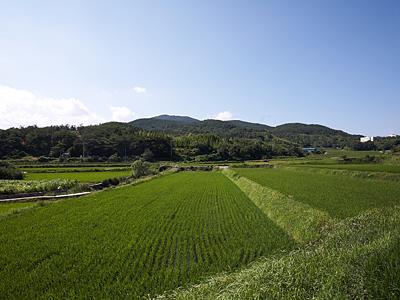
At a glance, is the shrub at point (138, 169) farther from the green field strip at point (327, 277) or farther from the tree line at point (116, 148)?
the green field strip at point (327, 277)

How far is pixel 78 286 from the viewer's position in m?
9.34

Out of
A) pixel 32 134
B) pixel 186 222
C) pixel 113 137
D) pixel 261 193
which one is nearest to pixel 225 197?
pixel 261 193

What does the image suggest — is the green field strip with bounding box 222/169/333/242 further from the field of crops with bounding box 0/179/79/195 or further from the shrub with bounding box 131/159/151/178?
the shrub with bounding box 131/159/151/178

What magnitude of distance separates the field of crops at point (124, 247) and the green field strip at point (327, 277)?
2290mm

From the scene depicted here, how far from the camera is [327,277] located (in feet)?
Result: 21.8

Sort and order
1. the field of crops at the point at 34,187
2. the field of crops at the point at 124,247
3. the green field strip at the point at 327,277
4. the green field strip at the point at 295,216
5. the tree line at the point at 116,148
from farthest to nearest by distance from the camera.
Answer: the tree line at the point at 116,148 → the field of crops at the point at 34,187 → the green field strip at the point at 295,216 → the field of crops at the point at 124,247 → the green field strip at the point at 327,277

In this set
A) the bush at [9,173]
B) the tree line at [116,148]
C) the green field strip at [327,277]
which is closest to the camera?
the green field strip at [327,277]

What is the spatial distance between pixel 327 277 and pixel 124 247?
9.04m

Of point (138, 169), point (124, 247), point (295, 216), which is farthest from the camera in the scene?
point (138, 169)

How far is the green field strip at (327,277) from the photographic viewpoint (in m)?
6.05

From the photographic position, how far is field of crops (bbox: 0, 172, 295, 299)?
9.52m

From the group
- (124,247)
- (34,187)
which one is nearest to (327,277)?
(124,247)

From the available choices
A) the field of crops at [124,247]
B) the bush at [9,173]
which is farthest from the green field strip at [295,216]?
the bush at [9,173]

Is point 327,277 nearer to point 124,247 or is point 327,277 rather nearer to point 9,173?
point 124,247
